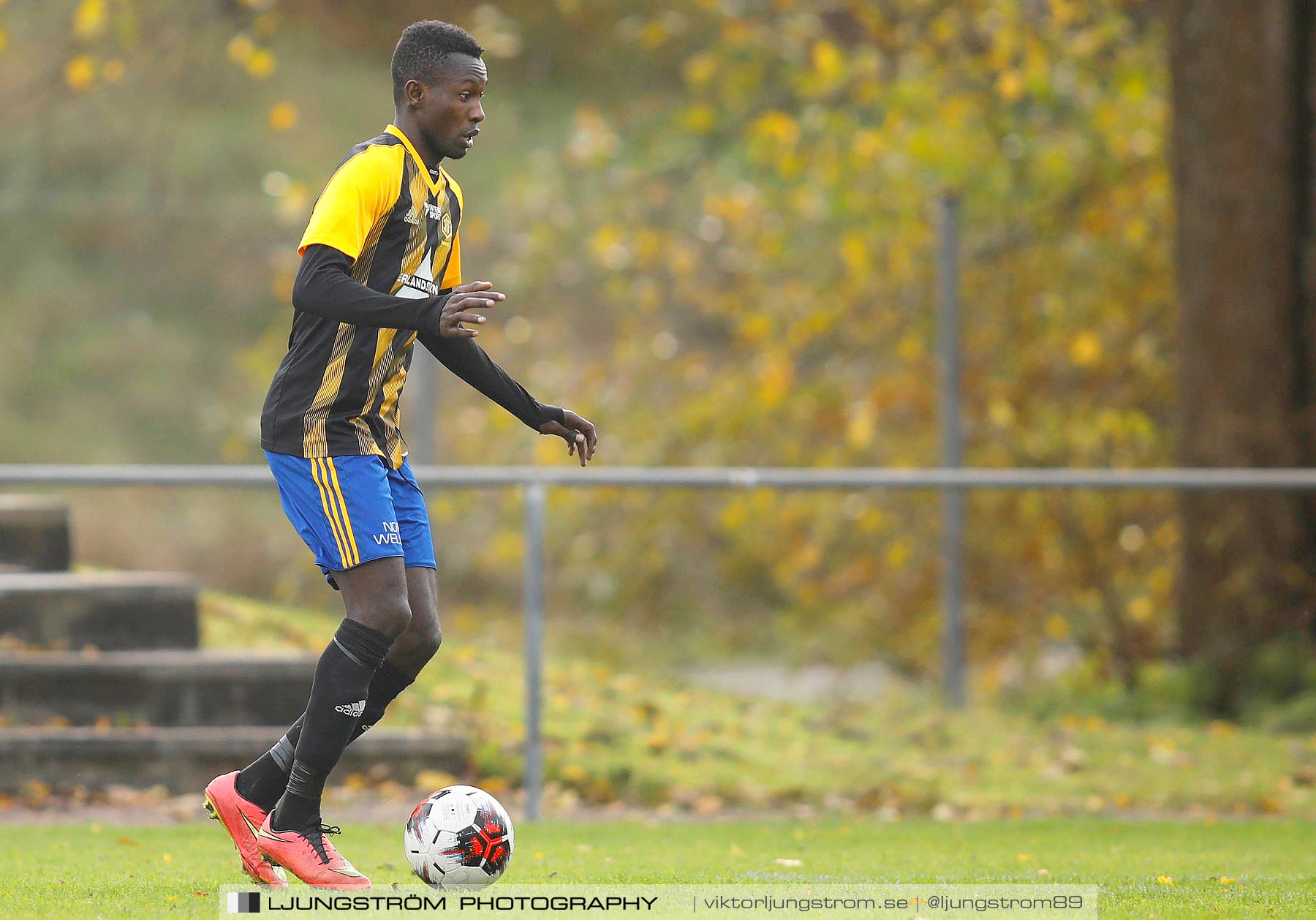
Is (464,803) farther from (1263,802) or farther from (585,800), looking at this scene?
(1263,802)

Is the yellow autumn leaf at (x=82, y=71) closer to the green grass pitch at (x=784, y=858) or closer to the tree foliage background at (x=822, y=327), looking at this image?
the tree foliage background at (x=822, y=327)

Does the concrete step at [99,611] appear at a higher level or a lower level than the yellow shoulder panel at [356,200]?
lower

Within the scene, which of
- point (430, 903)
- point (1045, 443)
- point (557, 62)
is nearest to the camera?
point (430, 903)

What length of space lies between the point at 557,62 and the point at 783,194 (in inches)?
415

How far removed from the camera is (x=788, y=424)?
1162 cm

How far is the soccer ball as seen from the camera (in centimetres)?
428

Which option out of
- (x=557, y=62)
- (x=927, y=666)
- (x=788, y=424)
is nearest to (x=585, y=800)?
(x=927, y=666)

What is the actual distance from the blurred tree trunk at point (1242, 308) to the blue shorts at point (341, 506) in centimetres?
594

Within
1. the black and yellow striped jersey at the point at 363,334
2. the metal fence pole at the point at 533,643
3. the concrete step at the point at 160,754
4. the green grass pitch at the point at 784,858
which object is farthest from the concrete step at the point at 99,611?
the black and yellow striped jersey at the point at 363,334

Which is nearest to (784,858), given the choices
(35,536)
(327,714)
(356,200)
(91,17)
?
(327,714)

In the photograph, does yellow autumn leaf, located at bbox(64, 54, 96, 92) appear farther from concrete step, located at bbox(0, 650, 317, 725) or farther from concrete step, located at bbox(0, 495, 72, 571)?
concrete step, located at bbox(0, 650, 317, 725)

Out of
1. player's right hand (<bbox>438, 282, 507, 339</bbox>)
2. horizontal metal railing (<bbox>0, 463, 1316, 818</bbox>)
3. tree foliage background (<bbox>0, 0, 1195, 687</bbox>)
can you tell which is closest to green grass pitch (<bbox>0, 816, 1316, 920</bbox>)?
horizontal metal railing (<bbox>0, 463, 1316, 818</bbox>)

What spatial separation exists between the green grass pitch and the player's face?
2.07 metres

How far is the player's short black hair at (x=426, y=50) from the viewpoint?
4465mm
